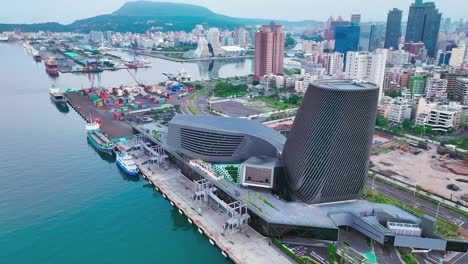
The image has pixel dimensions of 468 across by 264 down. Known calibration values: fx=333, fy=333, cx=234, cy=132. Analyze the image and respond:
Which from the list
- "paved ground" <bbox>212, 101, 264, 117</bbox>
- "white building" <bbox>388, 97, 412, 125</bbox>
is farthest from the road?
"paved ground" <bbox>212, 101, 264, 117</bbox>

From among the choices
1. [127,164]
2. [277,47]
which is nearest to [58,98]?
[127,164]

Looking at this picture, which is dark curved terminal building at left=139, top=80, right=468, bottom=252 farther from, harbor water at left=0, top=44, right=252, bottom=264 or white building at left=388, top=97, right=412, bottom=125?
white building at left=388, top=97, right=412, bottom=125

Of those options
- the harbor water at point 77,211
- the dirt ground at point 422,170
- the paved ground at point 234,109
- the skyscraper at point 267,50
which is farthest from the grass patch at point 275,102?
the harbor water at point 77,211

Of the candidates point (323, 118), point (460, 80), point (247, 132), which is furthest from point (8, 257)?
point (460, 80)

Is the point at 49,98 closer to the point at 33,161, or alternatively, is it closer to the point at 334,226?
the point at 33,161

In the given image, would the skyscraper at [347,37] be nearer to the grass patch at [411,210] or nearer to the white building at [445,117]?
the white building at [445,117]

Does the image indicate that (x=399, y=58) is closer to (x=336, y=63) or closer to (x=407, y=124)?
(x=336, y=63)
